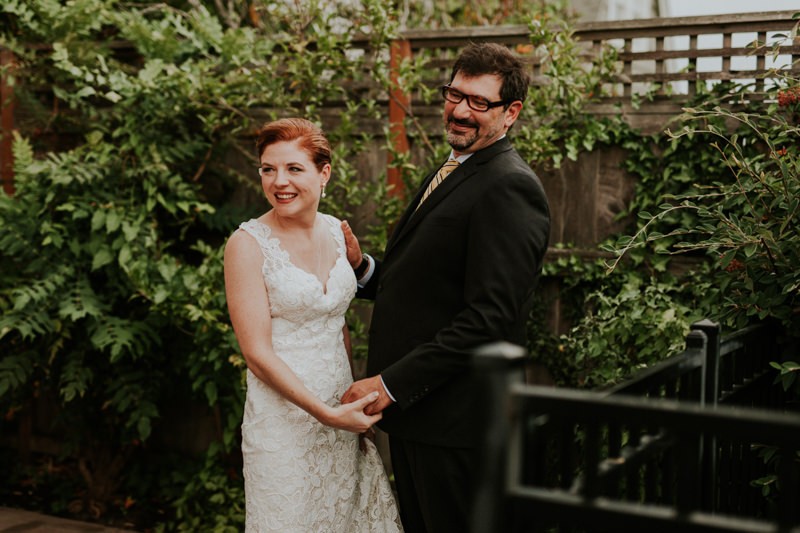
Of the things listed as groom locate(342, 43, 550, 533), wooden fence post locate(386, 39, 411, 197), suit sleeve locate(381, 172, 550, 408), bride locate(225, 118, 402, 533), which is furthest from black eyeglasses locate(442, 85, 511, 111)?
wooden fence post locate(386, 39, 411, 197)

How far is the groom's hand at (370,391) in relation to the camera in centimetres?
274

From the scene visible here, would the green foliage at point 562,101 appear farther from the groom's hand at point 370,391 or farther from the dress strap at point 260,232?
the groom's hand at point 370,391

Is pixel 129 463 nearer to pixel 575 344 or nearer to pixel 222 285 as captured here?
pixel 222 285

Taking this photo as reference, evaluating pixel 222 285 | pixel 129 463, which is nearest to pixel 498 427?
pixel 222 285

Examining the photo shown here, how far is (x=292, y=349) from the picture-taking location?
9.66 ft

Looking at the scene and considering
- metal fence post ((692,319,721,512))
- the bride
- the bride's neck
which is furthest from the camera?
the bride's neck

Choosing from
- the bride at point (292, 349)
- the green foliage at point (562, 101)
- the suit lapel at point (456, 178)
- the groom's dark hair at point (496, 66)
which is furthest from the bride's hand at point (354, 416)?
the green foliage at point (562, 101)

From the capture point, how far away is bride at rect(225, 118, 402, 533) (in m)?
2.82

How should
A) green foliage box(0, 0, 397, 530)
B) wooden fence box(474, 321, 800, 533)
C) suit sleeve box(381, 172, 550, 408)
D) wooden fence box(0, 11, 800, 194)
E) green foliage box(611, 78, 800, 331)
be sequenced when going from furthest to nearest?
green foliage box(0, 0, 397, 530)
wooden fence box(0, 11, 800, 194)
green foliage box(611, 78, 800, 331)
suit sleeve box(381, 172, 550, 408)
wooden fence box(474, 321, 800, 533)

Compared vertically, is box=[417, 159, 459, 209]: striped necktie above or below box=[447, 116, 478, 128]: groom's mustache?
below

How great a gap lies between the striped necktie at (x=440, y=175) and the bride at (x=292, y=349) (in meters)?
0.37

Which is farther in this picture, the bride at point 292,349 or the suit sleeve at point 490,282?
the bride at point 292,349

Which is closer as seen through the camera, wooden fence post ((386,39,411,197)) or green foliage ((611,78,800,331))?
green foliage ((611,78,800,331))

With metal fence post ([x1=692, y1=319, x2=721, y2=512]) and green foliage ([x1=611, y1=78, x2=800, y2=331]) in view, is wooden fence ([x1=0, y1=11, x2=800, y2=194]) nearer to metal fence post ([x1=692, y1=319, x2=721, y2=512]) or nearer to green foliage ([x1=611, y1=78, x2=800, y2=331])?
green foliage ([x1=611, y1=78, x2=800, y2=331])
